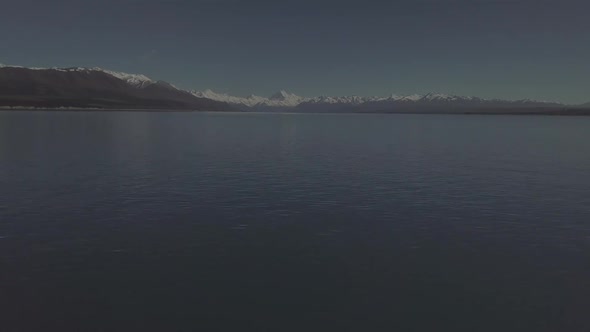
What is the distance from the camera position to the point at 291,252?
25906mm

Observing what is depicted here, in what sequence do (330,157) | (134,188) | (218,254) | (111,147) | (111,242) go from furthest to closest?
(111,147)
(330,157)
(134,188)
(111,242)
(218,254)

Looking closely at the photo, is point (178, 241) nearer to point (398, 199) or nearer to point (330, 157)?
point (398, 199)

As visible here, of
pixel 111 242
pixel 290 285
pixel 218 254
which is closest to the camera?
pixel 290 285

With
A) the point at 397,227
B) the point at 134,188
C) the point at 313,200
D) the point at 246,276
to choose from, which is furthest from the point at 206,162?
the point at 246,276

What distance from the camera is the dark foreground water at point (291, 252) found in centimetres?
1827

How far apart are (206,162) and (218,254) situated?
137ft

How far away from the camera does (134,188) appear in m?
43.9

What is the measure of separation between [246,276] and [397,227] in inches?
547

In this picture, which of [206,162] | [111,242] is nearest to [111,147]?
[206,162]

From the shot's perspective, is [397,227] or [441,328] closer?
[441,328]

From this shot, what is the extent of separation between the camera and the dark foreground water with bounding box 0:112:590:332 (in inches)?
719

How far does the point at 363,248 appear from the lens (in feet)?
87.9

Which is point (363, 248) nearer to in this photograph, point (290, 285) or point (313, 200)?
point (290, 285)

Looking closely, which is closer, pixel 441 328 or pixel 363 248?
pixel 441 328
